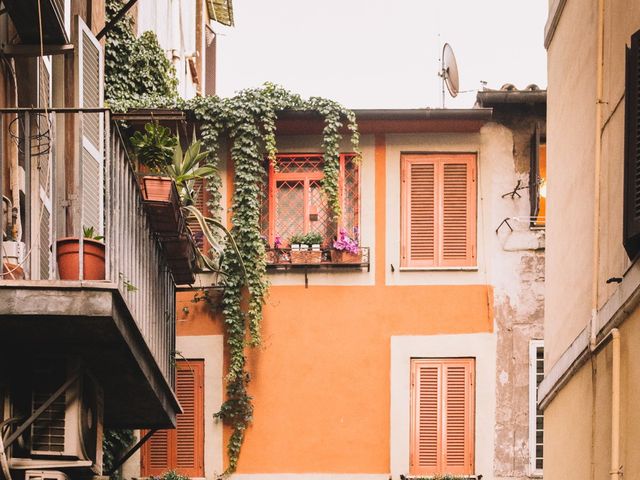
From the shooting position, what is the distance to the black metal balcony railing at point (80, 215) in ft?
25.8

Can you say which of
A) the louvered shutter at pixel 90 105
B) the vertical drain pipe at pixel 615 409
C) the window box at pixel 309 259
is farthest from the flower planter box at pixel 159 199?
the window box at pixel 309 259

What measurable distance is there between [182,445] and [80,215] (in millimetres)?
9972

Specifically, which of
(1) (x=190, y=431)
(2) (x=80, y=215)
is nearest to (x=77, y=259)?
(2) (x=80, y=215)

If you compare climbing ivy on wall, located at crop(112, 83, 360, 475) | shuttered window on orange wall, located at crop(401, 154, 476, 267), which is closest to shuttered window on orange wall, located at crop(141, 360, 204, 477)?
climbing ivy on wall, located at crop(112, 83, 360, 475)

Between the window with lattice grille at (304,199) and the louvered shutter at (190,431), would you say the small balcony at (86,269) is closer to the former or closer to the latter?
the louvered shutter at (190,431)

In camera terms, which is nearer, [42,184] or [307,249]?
[42,184]

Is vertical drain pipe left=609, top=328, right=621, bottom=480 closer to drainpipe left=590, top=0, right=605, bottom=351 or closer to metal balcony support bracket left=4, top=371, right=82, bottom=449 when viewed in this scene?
drainpipe left=590, top=0, right=605, bottom=351

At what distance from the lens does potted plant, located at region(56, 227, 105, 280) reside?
307 inches

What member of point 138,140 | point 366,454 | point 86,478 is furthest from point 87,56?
point 366,454

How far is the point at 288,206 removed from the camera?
17750 millimetres

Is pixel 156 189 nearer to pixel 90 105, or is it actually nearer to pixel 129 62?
pixel 90 105

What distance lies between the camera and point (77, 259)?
779cm

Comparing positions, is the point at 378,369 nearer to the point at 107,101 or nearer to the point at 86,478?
the point at 107,101

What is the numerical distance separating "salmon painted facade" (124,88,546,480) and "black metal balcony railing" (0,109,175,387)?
18.2ft
